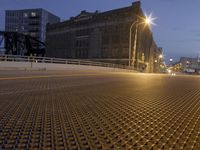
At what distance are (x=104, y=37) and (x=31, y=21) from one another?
69.9 m

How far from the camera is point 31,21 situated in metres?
144

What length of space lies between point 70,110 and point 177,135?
177 cm

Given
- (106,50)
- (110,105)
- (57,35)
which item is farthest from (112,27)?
(110,105)

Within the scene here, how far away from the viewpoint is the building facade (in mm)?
76938

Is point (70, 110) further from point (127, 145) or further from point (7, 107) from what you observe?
point (127, 145)

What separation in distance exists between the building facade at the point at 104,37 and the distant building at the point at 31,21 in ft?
105

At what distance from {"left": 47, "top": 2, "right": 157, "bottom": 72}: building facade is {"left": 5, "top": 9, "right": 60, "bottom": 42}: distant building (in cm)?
3197

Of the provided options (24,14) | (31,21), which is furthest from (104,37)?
(24,14)

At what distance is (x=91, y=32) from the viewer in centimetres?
9012

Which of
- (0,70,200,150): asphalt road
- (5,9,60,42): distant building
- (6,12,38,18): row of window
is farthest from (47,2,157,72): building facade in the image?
(0,70,200,150): asphalt road

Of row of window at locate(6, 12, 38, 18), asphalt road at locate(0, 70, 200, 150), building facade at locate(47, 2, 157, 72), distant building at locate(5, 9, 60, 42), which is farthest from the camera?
row of window at locate(6, 12, 38, 18)

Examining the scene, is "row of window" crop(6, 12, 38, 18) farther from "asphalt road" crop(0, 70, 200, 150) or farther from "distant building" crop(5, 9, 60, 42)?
"asphalt road" crop(0, 70, 200, 150)

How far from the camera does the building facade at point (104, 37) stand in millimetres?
76938

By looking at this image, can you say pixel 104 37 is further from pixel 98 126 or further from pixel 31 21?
pixel 98 126
